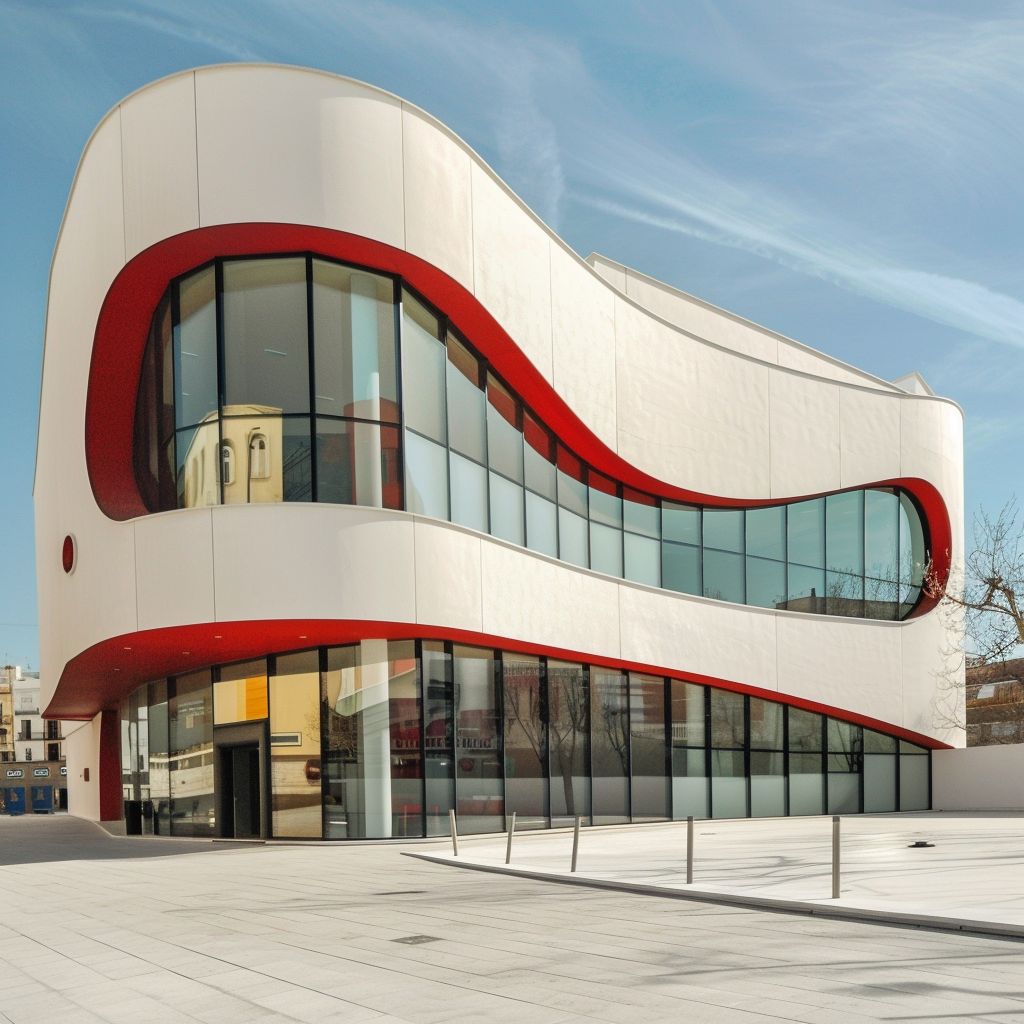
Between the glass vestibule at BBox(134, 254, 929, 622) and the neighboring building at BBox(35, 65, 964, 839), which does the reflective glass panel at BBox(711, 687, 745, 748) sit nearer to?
the neighboring building at BBox(35, 65, 964, 839)

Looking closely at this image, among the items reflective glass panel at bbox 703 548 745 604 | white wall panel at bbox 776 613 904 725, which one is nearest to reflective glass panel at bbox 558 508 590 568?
reflective glass panel at bbox 703 548 745 604

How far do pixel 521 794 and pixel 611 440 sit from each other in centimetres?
955

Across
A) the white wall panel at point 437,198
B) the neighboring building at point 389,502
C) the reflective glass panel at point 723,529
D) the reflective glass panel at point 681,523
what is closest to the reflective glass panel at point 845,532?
the neighboring building at point 389,502

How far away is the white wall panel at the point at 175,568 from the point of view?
68.1ft

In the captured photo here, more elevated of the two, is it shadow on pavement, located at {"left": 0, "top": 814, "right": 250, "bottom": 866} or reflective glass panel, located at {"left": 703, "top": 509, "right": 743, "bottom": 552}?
reflective glass panel, located at {"left": 703, "top": 509, "right": 743, "bottom": 552}

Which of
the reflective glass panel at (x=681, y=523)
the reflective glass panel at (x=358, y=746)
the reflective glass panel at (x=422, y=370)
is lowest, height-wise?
the reflective glass panel at (x=358, y=746)

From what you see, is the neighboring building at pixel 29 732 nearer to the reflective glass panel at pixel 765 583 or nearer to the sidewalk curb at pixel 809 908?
the reflective glass panel at pixel 765 583

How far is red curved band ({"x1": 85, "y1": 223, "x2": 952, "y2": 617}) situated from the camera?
71.6 ft

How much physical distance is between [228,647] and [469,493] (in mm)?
6341

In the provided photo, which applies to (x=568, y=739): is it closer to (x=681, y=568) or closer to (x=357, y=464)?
(x=681, y=568)

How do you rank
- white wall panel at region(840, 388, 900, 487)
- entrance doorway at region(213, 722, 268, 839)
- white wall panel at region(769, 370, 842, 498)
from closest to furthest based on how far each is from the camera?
1. entrance doorway at region(213, 722, 268, 839)
2. white wall panel at region(769, 370, 842, 498)
3. white wall panel at region(840, 388, 900, 487)

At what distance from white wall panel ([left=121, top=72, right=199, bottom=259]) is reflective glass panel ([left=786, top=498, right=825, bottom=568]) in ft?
71.4

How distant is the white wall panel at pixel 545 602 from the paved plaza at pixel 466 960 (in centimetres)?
993

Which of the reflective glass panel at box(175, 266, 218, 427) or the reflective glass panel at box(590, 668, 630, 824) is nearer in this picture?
the reflective glass panel at box(175, 266, 218, 427)
